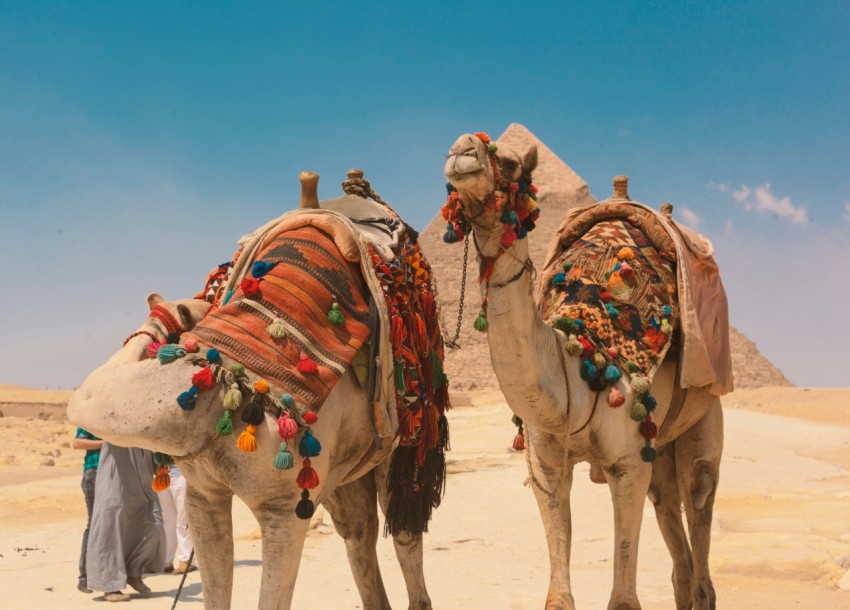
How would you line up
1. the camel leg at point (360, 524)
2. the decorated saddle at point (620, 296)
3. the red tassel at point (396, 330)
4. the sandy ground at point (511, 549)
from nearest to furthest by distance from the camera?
the red tassel at point (396, 330)
the camel leg at point (360, 524)
the decorated saddle at point (620, 296)
the sandy ground at point (511, 549)

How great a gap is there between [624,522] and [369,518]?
1.25 metres

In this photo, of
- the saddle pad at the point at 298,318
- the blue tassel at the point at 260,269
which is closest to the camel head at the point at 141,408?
the saddle pad at the point at 298,318

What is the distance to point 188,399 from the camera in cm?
343

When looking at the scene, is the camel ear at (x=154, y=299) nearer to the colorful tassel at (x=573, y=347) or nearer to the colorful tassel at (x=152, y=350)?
the colorful tassel at (x=152, y=350)

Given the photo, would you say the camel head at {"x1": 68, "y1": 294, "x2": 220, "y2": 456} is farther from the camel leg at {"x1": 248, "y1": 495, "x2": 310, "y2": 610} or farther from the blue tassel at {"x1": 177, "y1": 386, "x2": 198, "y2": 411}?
the camel leg at {"x1": 248, "y1": 495, "x2": 310, "y2": 610}

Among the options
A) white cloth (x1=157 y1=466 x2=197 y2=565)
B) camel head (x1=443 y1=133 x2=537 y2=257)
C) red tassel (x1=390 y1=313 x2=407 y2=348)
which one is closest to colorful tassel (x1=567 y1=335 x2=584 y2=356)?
camel head (x1=443 y1=133 x2=537 y2=257)

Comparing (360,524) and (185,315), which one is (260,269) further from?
(360,524)

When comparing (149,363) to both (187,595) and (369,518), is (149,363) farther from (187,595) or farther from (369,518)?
(187,595)

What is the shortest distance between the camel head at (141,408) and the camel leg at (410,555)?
135cm

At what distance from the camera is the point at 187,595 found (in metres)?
7.42

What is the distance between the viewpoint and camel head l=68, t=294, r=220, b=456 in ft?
11.1

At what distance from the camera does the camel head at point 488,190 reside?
12.3 feet

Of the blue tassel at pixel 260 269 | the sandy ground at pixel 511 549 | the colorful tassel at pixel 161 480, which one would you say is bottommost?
the sandy ground at pixel 511 549

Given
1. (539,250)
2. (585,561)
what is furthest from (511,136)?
(585,561)
